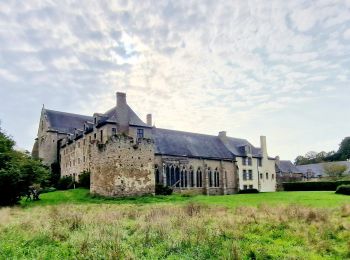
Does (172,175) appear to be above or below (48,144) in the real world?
below

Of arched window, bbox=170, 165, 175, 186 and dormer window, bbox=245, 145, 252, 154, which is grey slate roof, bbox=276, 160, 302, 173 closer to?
dormer window, bbox=245, 145, 252, 154

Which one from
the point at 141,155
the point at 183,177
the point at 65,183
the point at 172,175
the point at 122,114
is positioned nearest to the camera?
the point at 141,155

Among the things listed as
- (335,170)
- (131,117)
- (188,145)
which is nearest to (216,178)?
(188,145)

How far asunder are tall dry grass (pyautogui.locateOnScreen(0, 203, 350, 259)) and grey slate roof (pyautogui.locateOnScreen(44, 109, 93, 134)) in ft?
142

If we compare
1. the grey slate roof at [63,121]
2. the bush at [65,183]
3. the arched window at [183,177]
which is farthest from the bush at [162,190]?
the grey slate roof at [63,121]

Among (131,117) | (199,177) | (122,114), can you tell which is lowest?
(199,177)

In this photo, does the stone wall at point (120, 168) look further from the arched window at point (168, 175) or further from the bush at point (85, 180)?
the arched window at point (168, 175)

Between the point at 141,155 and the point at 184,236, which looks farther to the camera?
the point at 141,155

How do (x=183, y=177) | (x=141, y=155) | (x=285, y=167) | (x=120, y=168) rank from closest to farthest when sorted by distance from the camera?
(x=120, y=168) < (x=141, y=155) < (x=183, y=177) < (x=285, y=167)

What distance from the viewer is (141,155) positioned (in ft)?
125

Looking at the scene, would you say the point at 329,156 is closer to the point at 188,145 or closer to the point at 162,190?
the point at 188,145

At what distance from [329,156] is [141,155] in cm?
9075

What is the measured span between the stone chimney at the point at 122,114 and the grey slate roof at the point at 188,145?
209 inches

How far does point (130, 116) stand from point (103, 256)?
35.4 metres
